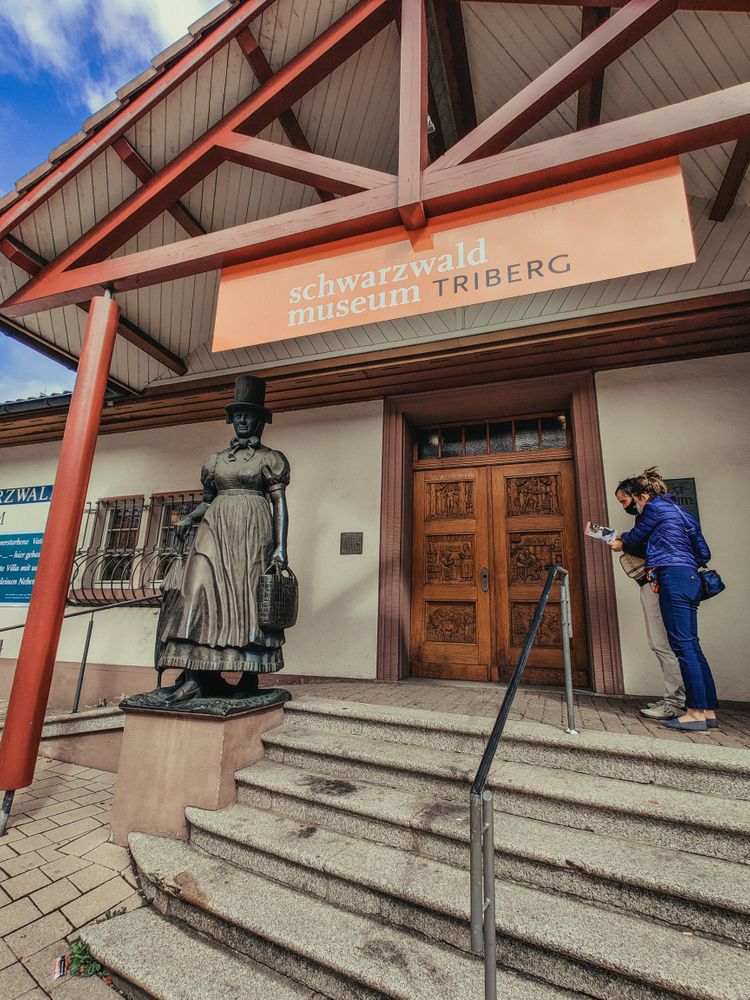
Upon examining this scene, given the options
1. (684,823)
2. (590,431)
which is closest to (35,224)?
(590,431)

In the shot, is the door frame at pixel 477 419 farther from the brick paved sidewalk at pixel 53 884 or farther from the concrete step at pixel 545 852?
the brick paved sidewalk at pixel 53 884

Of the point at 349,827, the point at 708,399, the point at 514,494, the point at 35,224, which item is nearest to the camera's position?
the point at 349,827

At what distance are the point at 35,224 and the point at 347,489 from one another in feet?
11.3

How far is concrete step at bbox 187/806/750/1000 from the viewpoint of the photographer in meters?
1.42

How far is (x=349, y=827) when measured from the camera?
2215mm

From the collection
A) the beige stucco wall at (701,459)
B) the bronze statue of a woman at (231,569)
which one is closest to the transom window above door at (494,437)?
the beige stucco wall at (701,459)

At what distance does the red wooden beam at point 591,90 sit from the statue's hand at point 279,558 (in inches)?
147

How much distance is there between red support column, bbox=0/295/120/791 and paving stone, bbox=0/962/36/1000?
45.5 inches

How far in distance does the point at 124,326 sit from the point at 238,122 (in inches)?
100

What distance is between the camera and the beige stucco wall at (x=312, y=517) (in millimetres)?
4926

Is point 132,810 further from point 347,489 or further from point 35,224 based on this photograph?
point 35,224

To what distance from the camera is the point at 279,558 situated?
3062 millimetres

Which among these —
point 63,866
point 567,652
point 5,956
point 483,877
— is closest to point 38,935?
point 5,956

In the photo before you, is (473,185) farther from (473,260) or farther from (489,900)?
(489,900)
